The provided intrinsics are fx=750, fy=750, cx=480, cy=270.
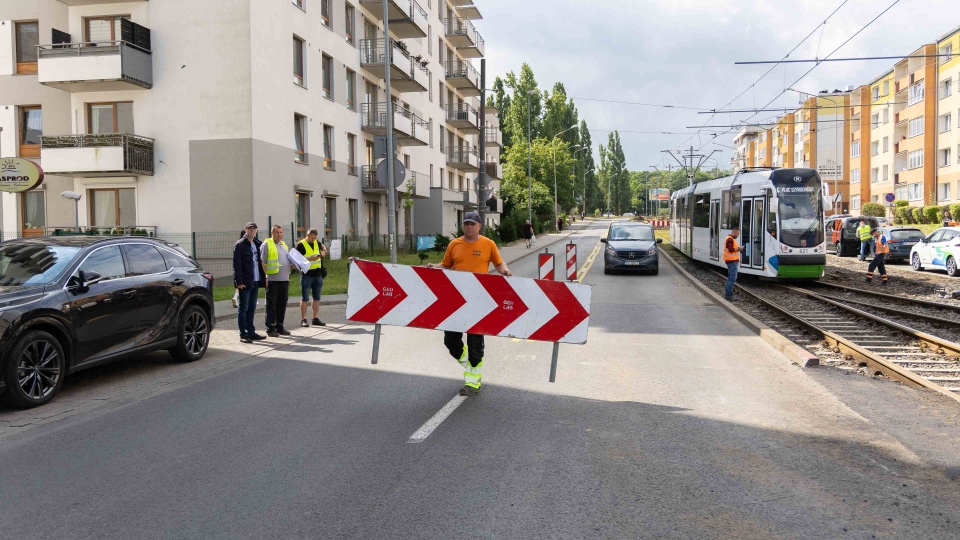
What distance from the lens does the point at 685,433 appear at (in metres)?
6.00

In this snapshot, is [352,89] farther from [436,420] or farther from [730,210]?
[436,420]

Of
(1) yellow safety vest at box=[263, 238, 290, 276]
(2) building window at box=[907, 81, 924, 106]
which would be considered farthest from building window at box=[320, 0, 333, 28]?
(2) building window at box=[907, 81, 924, 106]

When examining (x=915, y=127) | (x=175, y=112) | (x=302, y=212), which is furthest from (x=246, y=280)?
(x=915, y=127)

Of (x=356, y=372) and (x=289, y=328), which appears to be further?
(x=289, y=328)

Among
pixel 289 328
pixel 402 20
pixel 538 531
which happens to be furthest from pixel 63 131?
pixel 538 531

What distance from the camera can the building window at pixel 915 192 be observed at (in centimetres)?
5497

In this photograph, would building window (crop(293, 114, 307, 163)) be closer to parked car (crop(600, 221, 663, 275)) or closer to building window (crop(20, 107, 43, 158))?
building window (crop(20, 107, 43, 158))

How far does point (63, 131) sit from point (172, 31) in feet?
20.0

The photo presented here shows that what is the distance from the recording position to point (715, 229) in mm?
23969

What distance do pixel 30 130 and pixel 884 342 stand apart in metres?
28.6

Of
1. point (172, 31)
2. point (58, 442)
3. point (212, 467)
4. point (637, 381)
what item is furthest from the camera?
point (172, 31)

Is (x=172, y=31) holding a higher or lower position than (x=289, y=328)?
higher

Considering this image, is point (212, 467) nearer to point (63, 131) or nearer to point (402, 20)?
point (63, 131)

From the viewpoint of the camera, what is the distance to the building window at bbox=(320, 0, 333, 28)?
30.0 m
